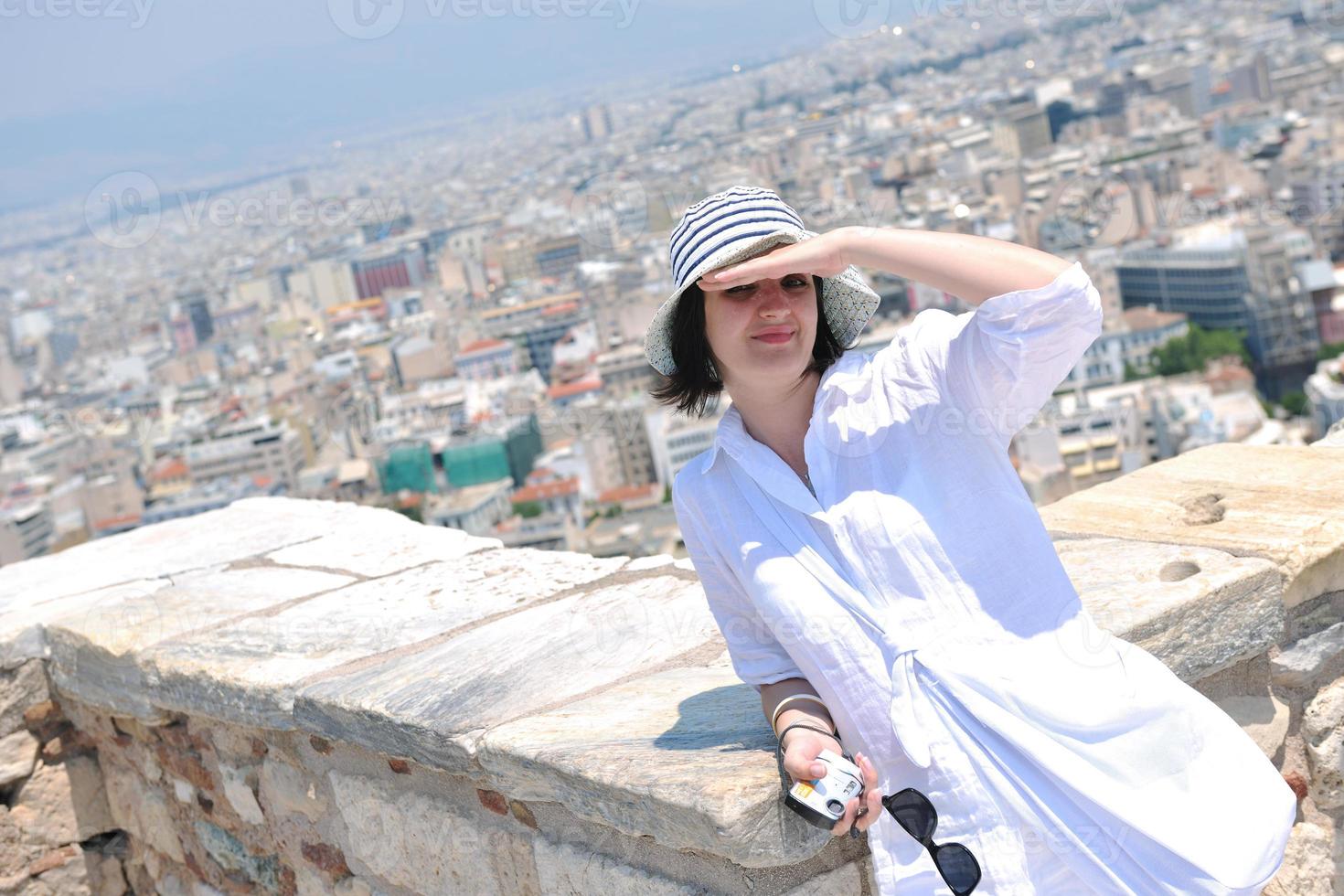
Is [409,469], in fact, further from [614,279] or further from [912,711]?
[912,711]

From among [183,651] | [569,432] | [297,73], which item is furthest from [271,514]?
[297,73]

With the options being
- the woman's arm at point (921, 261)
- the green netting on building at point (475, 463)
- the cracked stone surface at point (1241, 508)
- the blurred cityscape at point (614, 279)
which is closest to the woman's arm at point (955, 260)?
the woman's arm at point (921, 261)

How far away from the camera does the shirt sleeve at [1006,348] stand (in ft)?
3.12

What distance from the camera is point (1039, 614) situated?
1.00 meters

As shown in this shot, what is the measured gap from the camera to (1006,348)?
3.17 ft

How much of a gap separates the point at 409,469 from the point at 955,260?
32781mm

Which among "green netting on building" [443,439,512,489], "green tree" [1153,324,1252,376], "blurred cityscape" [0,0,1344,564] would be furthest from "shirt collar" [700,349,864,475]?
"green tree" [1153,324,1252,376]

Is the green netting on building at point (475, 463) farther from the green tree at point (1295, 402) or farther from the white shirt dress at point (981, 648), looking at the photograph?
the white shirt dress at point (981, 648)

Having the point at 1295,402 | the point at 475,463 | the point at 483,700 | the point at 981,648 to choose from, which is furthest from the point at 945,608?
the point at 475,463

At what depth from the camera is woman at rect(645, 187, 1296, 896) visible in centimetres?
95

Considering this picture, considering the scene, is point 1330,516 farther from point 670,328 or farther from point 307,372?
point 307,372

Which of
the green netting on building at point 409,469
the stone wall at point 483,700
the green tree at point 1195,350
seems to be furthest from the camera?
the green tree at point 1195,350

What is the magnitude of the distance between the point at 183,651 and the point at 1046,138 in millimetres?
57649

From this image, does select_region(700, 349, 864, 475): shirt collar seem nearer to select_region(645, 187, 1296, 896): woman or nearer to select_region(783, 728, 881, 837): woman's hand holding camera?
select_region(645, 187, 1296, 896): woman
